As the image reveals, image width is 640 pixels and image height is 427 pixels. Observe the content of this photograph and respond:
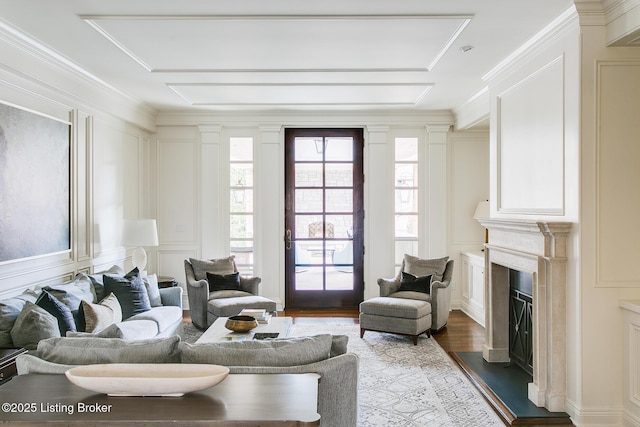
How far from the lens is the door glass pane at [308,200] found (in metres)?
6.58

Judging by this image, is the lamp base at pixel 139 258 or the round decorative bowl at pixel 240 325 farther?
the lamp base at pixel 139 258

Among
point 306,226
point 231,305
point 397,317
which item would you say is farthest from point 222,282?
point 397,317

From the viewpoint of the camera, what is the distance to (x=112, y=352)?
6.69 ft

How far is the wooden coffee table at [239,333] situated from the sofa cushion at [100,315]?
27.5 inches

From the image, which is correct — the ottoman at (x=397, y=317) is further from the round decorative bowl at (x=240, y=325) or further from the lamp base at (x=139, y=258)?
the lamp base at (x=139, y=258)

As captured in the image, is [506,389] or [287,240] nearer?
[506,389]

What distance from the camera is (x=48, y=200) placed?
13.0 feet

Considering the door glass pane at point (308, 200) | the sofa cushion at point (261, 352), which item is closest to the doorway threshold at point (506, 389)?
the sofa cushion at point (261, 352)

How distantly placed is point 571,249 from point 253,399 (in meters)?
2.48

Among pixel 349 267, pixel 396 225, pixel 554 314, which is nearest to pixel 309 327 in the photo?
pixel 349 267

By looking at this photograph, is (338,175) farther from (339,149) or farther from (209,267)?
(209,267)

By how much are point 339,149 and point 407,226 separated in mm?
1476

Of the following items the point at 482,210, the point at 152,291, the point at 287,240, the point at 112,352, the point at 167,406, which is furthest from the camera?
the point at 287,240

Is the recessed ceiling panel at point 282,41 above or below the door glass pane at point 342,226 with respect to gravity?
above
